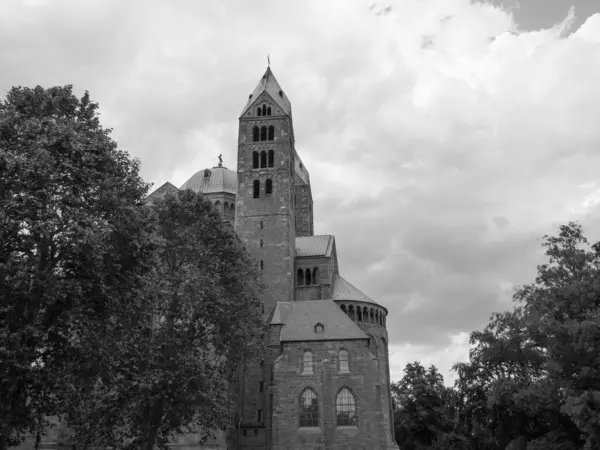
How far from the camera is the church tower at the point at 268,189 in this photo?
168 feet

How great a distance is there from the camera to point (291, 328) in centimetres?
4400

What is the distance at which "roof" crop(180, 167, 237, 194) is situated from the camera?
63.3 meters

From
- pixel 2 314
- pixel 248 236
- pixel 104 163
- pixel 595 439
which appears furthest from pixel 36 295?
pixel 248 236

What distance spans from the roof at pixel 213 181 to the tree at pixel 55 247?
43192 millimetres

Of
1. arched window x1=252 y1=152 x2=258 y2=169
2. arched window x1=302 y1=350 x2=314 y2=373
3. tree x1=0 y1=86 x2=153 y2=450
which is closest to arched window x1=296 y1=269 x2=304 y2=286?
arched window x1=252 y1=152 x2=258 y2=169

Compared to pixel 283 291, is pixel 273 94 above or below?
above

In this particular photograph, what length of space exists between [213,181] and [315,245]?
51.2 ft

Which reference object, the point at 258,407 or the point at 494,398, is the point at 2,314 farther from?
the point at 258,407

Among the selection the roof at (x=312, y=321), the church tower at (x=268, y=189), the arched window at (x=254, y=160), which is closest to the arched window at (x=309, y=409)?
the roof at (x=312, y=321)

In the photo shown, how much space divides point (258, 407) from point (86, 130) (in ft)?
104

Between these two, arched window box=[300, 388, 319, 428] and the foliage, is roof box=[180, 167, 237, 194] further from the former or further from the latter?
the foliage

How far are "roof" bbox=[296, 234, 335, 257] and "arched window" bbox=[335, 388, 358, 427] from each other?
1629cm

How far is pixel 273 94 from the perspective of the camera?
58.6 meters

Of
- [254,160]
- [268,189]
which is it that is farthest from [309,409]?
[254,160]
